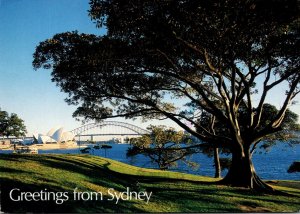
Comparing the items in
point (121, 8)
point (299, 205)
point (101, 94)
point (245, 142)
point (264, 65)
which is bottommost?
point (299, 205)

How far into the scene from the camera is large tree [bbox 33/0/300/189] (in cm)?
1388

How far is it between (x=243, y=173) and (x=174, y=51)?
874 cm

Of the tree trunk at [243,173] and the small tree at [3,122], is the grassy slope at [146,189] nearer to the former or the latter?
the tree trunk at [243,173]

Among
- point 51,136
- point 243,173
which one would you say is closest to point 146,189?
point 243,173

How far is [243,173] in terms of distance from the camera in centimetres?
2016

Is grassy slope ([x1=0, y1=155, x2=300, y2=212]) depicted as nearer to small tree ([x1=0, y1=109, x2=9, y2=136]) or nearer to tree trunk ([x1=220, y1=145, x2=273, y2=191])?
tree trunk ([x1=220, y1=145, x2=273, y2=191])

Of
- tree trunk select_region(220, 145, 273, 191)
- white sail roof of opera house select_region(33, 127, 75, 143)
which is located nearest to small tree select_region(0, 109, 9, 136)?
tree trunk select_region(220, 145, 273, 191)

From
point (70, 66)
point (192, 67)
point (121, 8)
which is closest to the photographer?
point (121, 8)

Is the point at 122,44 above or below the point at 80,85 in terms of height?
above

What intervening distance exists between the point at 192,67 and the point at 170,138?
28.1 metres

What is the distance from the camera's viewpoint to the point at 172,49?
16516 millimetres

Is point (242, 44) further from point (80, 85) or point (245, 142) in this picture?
point (80, 85)

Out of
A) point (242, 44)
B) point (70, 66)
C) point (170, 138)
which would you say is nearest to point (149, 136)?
point (170, 138)

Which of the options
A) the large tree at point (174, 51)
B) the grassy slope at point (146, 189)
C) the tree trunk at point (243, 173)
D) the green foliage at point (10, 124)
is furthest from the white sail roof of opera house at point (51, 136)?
the tree trunk at point (243, 173)
